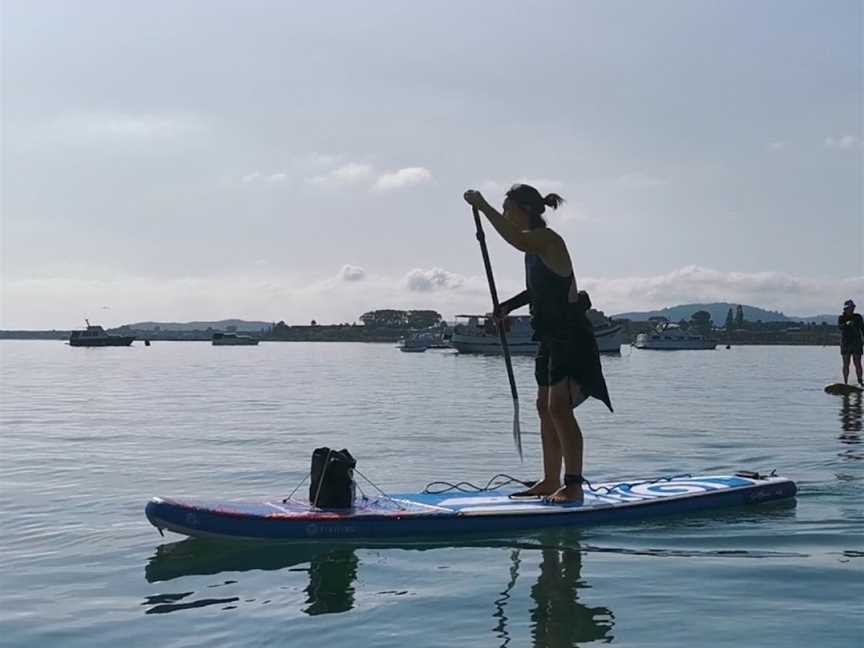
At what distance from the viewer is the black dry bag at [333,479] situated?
7.04 metres

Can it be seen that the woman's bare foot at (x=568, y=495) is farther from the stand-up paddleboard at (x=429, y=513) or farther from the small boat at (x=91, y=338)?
the small boat at (x=91, y=338)

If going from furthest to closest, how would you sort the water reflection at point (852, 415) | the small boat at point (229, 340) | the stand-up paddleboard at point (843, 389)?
the small boat at point (229, 340) < the stand-up paddleboard at point (843, 389) < the water reflection at point (852, 415)

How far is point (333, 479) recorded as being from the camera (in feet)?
23.2

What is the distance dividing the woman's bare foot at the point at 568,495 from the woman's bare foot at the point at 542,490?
0.25 m

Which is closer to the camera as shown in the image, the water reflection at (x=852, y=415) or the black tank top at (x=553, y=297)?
the black tank top at (x=553, y=297)

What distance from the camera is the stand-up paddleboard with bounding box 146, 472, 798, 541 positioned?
261 inches

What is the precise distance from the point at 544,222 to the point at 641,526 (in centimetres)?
260

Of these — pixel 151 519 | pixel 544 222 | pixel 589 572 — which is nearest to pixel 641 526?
pixel 589 572

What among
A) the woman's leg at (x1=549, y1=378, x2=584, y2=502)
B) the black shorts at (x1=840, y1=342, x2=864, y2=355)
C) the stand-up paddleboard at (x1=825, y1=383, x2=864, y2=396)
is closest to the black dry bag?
the woman's leg at (x1=549, y1=378, x2=584, y2=502)

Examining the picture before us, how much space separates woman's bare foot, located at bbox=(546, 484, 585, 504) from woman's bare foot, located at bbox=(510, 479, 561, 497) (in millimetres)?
246

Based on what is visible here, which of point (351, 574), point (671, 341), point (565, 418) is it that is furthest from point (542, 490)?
point (671, 341)

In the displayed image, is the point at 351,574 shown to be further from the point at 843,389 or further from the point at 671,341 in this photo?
the point at 671,341

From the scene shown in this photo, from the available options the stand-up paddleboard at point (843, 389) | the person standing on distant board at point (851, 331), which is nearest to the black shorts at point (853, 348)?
the person standing on distant board at point (851, 331)

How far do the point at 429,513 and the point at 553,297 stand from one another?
6.48 feet
